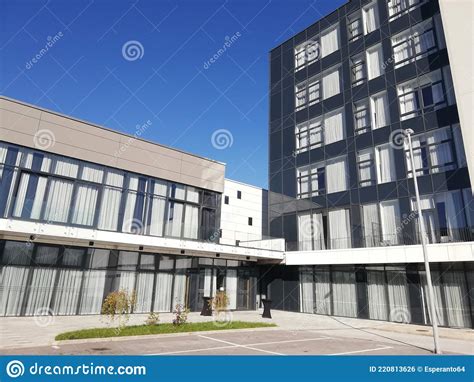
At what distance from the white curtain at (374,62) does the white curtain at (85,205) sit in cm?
2040

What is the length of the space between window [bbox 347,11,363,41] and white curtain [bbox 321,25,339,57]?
116 centimetres

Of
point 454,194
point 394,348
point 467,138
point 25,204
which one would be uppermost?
point 467,138

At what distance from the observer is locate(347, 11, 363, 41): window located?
89.9 ft

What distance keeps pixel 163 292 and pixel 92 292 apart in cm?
437

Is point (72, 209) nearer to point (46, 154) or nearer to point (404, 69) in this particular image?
point (46, 154)

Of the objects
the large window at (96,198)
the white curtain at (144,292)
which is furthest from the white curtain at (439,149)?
the white curtain at (144,292)

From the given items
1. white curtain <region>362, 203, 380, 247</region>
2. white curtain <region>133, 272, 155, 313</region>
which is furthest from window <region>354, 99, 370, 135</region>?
white curtain <region>133, 272, 155, 313</region>

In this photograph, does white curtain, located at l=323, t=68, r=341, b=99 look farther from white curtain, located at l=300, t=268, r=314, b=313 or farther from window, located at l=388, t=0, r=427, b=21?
white curtain, located at l=300, t=268, r=314, b=313

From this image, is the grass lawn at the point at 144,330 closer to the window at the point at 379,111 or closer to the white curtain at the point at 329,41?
the window at the point at 379,111

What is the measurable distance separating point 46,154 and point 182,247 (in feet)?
29.1

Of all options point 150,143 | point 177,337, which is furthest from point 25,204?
point 177,337

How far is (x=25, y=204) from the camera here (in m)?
17.2

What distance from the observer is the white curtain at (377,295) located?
69.8 ft

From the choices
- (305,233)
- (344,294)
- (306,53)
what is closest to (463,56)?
(306,53)
